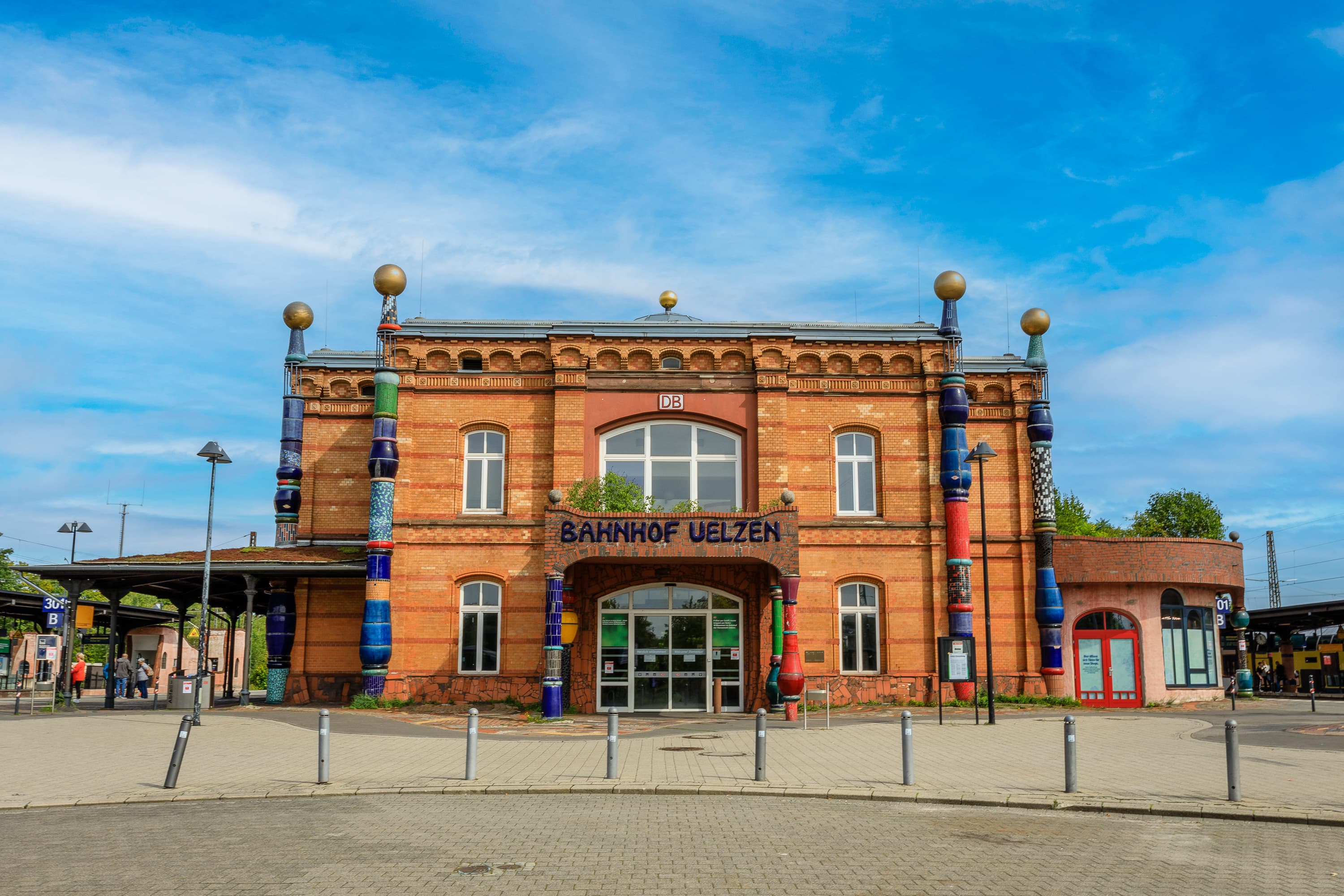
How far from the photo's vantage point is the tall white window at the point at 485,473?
2620cm

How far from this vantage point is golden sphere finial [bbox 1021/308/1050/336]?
27.9 metres

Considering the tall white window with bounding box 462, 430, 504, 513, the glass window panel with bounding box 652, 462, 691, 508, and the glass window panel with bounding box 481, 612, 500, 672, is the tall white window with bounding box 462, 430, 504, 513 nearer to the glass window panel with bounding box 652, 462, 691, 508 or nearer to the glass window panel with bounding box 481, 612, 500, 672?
the glass window panel with bounding box 481, 612, 500, 672

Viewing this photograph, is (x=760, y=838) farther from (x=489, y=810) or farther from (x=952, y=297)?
(x=952, y=297)

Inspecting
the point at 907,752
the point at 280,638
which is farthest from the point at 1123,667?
the point at 280,638

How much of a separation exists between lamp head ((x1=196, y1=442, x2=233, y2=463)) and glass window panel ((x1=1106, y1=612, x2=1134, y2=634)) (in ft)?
68.7

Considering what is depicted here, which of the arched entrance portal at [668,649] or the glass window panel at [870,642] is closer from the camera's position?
the arched entrance portal at [668,649]

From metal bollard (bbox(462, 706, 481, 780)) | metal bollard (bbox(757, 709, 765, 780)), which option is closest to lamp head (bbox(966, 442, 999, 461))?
metal bollard (bbox(757, 709, 765, 780))

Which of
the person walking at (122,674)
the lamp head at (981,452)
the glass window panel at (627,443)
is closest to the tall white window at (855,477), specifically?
the lamp head at (981,452)

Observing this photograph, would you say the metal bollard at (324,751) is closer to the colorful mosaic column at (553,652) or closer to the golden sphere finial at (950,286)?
the colorful mosaic column at (553,652)

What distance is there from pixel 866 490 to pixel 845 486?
1.69 ft

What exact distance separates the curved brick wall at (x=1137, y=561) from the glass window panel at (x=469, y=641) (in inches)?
561

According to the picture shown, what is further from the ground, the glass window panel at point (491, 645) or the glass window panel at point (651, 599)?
the glass window panel at point (651, 599)

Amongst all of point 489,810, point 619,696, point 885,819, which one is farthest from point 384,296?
point 885,819

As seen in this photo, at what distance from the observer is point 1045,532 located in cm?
2639
